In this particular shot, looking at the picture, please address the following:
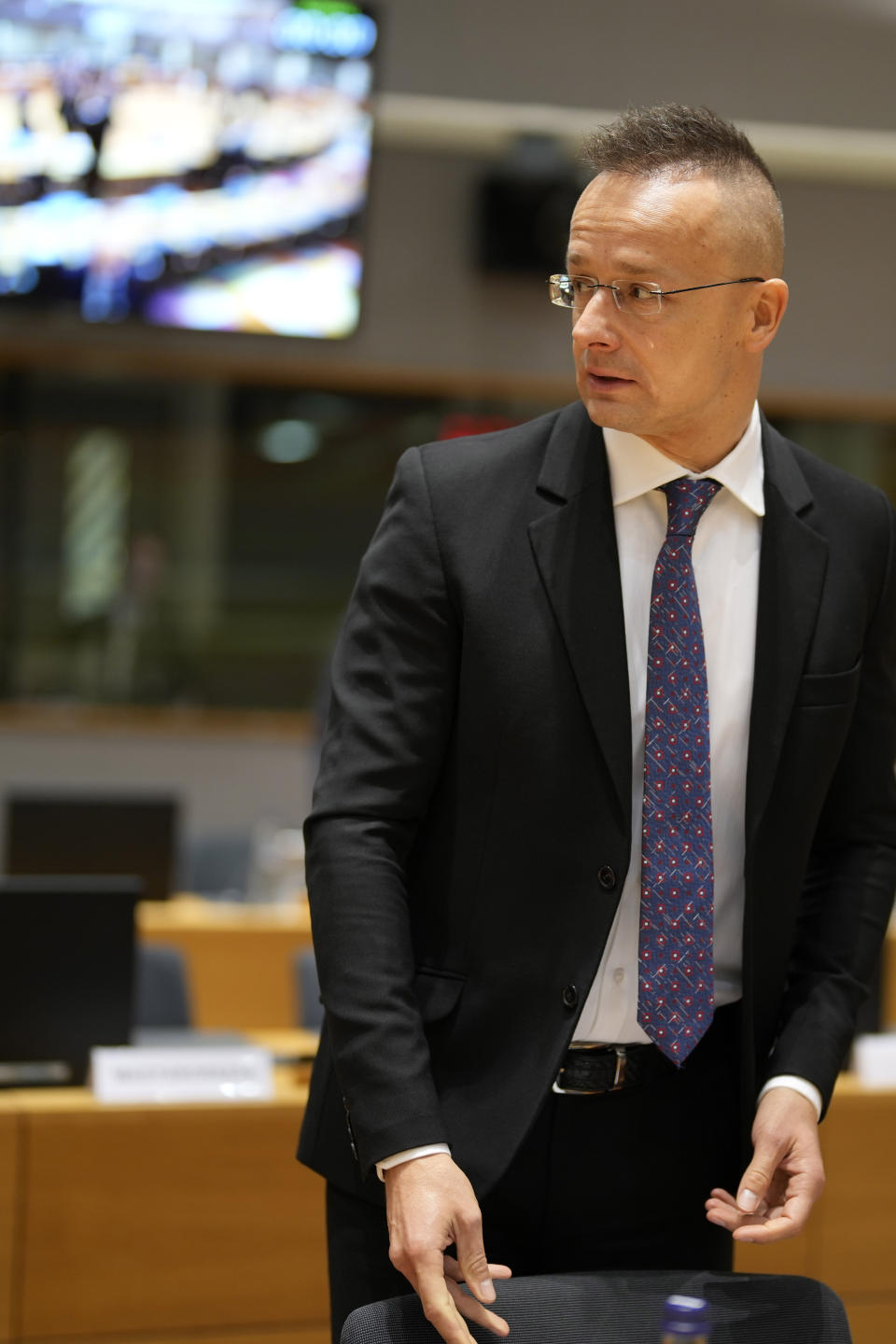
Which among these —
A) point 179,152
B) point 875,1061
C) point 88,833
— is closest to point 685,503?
point 875,1061

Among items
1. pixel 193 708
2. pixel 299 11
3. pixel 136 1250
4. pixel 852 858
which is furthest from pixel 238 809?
pixel 852 858

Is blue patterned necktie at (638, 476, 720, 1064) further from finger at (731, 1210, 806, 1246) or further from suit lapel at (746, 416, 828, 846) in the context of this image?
finger at (731, 1210, 806, 1246)

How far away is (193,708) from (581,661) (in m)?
5.78

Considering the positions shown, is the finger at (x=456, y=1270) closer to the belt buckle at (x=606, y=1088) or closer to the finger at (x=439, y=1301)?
the finger at (x=439, y=1301)

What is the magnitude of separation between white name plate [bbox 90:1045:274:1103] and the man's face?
153cm

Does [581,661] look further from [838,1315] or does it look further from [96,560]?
[96,560]

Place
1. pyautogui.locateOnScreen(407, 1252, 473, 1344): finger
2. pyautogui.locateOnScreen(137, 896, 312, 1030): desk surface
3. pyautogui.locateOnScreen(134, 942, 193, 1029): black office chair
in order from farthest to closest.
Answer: pyautogui.locateOnScreen(137, 896, 312, 1030): desk surface → pyautogui.locateOnScreen(134, 942, 193, 1029): black office chair → pyautogui.locateOnScreen(407, 1252, 473, 1344): finger

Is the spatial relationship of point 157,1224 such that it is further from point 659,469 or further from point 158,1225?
point 659,469

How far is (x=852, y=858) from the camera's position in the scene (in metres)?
1.58

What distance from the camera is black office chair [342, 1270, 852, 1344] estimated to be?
4.01 ft

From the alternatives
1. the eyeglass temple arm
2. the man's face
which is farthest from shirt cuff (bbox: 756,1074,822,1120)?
the eyeglass temple arm

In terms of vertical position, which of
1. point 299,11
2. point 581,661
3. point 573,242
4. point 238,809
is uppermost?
point 299,11

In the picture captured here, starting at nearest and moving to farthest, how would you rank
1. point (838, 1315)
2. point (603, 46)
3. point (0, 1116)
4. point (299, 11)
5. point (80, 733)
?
point (838, 1315) < point (0, 1116) < point (299, 11) < point (603, 46) < point (80, 733)

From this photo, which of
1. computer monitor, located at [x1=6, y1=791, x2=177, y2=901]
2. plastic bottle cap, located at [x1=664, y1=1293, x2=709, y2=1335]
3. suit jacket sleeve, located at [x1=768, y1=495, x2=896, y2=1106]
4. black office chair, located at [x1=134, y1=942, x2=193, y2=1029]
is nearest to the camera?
plastic bottle cap, located at [x1=664, y1=1293, x2=709, y2=1335]
